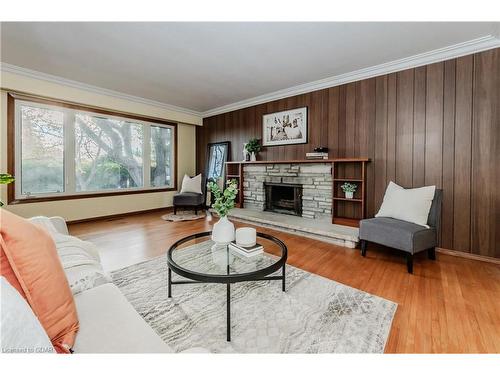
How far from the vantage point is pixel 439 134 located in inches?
113

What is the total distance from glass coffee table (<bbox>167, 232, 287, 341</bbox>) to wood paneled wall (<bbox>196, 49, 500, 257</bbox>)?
2.31 m

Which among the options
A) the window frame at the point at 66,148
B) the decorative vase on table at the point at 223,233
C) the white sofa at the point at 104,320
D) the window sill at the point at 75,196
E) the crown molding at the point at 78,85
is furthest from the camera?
the window sill at the point at 75,196

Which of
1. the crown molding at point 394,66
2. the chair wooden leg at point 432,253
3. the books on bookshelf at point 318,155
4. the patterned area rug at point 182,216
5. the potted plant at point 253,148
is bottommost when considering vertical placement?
the chair wooden leg at point 432,253

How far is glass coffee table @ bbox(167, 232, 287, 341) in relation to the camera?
146 centimetres

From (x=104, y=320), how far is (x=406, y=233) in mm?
2560

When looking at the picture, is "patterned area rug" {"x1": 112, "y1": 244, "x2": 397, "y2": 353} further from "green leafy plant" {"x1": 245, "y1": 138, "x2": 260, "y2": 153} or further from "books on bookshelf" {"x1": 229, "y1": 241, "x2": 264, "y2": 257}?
"green leafy plant" {"x1": 245, "y1": 138, "x2": 260, "y2": 153}

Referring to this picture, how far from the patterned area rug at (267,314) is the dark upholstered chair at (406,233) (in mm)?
801

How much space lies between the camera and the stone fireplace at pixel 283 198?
4238mm

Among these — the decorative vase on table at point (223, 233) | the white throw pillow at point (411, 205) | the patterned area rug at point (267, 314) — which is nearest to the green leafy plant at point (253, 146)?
the white throw pillow at point (411, 205)

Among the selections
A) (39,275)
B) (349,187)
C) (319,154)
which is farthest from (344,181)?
(39,275)

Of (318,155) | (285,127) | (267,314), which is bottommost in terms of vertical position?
(267,314)

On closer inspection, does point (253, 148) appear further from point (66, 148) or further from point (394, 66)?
point (66, 148)

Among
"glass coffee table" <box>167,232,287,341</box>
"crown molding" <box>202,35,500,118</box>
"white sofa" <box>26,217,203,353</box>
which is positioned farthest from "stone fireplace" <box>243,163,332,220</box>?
"white sofa" <box>26,217,203,353</box>

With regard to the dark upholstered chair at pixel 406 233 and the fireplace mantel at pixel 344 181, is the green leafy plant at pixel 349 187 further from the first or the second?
the dark upholstered chair at pixel 406 233
